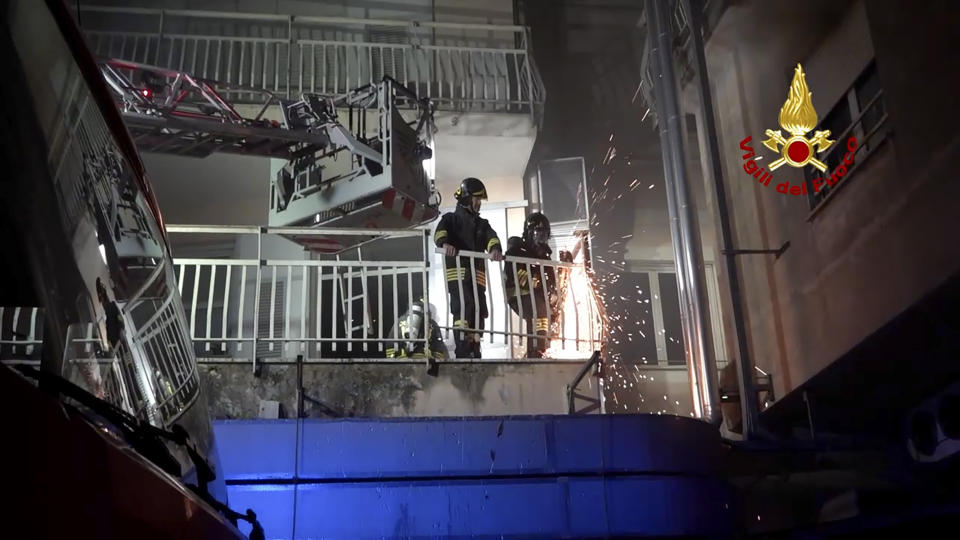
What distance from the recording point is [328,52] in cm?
1217

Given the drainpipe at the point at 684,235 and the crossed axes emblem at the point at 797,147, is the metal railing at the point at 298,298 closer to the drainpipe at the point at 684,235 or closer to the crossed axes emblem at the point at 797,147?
the drainpipe at the point at 684,235

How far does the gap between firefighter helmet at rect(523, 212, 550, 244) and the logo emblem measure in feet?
8.51

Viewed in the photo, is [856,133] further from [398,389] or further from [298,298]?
[298,298]

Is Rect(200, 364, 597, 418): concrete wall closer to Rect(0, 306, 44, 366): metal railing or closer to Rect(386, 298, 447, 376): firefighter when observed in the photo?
Rect(386, 298, 447, 376): firefighter

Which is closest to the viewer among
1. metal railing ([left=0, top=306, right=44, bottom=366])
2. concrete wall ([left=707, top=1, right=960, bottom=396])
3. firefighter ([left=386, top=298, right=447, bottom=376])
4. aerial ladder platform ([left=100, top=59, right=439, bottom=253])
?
metal railing ([left=0, top=306, right=44, bottom=366])

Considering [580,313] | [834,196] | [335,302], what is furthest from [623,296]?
[335,302]

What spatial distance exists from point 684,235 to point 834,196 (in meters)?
1.35

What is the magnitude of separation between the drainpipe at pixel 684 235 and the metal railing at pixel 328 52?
3.46m

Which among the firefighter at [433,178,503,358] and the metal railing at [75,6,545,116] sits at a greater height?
the metal railing at [75,6,545,116]

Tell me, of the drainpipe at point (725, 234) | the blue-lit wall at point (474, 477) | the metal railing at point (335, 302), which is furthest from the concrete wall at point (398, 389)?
the drainpipe at point (725, 234)

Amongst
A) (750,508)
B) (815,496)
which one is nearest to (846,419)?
(815,496)

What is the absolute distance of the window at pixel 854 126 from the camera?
6.77 meters

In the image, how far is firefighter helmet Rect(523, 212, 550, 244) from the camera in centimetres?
940

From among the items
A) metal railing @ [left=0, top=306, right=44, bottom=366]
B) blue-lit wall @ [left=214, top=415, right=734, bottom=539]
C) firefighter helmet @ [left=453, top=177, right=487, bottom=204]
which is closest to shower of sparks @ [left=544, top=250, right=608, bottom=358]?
firefighter helmet @ [left=453, top=177, right=487, bottom=204]
